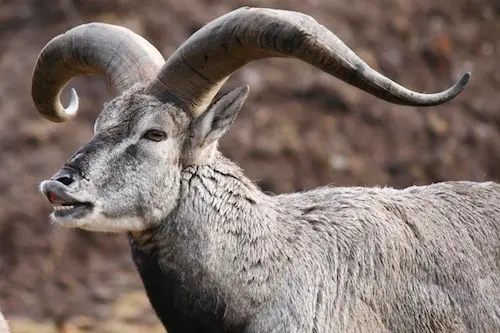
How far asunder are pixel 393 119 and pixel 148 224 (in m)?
13.8

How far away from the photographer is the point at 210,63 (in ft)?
30.9

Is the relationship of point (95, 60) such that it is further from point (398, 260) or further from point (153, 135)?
point (398, 260)

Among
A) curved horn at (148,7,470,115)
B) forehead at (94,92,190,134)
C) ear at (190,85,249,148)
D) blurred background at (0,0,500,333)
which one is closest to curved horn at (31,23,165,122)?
forehead at (94,92,190,134)

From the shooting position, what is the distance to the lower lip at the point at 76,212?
9023mm

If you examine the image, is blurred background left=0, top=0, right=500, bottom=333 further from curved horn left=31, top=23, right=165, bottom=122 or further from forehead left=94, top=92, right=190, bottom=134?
forehead left=94, top=92, right=190, bottom=134

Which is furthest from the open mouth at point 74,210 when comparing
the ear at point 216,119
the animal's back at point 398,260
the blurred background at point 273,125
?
the blurred background at point 273,125

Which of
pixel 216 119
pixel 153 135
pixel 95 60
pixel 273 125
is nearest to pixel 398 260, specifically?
→ pixel 216 119

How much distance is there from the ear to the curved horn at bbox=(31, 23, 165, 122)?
806 millimetres

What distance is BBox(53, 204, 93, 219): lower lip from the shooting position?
902 cm

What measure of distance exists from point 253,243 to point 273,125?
41.0 ft

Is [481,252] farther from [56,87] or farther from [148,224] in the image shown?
[56,87]

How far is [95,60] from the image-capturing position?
10.5m

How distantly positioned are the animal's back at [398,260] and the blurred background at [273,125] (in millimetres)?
9181

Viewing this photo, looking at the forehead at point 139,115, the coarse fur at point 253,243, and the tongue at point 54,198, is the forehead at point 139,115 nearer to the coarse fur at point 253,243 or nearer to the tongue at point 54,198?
the coarse fur at point 253,243
